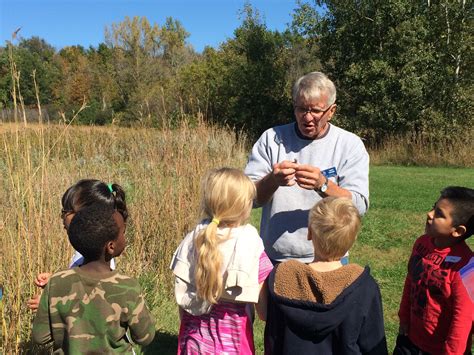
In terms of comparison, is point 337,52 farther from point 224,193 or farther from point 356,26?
point 224,193

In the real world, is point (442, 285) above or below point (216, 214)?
below

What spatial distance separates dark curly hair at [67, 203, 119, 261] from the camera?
175 cm

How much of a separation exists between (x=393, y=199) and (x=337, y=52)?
11.0 meters

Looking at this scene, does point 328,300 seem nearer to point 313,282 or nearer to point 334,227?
point 313,282

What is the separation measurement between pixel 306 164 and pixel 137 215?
2245 millimetres

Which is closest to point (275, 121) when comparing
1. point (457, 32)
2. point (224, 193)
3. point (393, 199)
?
point (457, 32)

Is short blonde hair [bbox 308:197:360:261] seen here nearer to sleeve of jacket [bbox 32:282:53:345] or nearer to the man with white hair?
the man with white hair

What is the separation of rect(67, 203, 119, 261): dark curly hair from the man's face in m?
1.11

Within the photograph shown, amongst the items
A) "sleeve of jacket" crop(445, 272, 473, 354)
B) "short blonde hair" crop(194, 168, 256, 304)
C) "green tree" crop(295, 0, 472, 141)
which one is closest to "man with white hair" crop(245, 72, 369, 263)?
"short blonde hair" crop(194, 168, 256, 304)

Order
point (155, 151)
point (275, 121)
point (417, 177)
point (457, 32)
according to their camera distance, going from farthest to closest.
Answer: point (275, 121) → point (457, 32) → point (417, 177) → point (155, 151)

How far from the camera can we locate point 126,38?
40250 millimetres

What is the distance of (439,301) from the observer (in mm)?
2031

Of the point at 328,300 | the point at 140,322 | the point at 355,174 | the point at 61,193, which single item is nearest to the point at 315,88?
the point at 355,174

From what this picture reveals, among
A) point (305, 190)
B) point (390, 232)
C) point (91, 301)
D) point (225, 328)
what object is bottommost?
point (390, 232)
